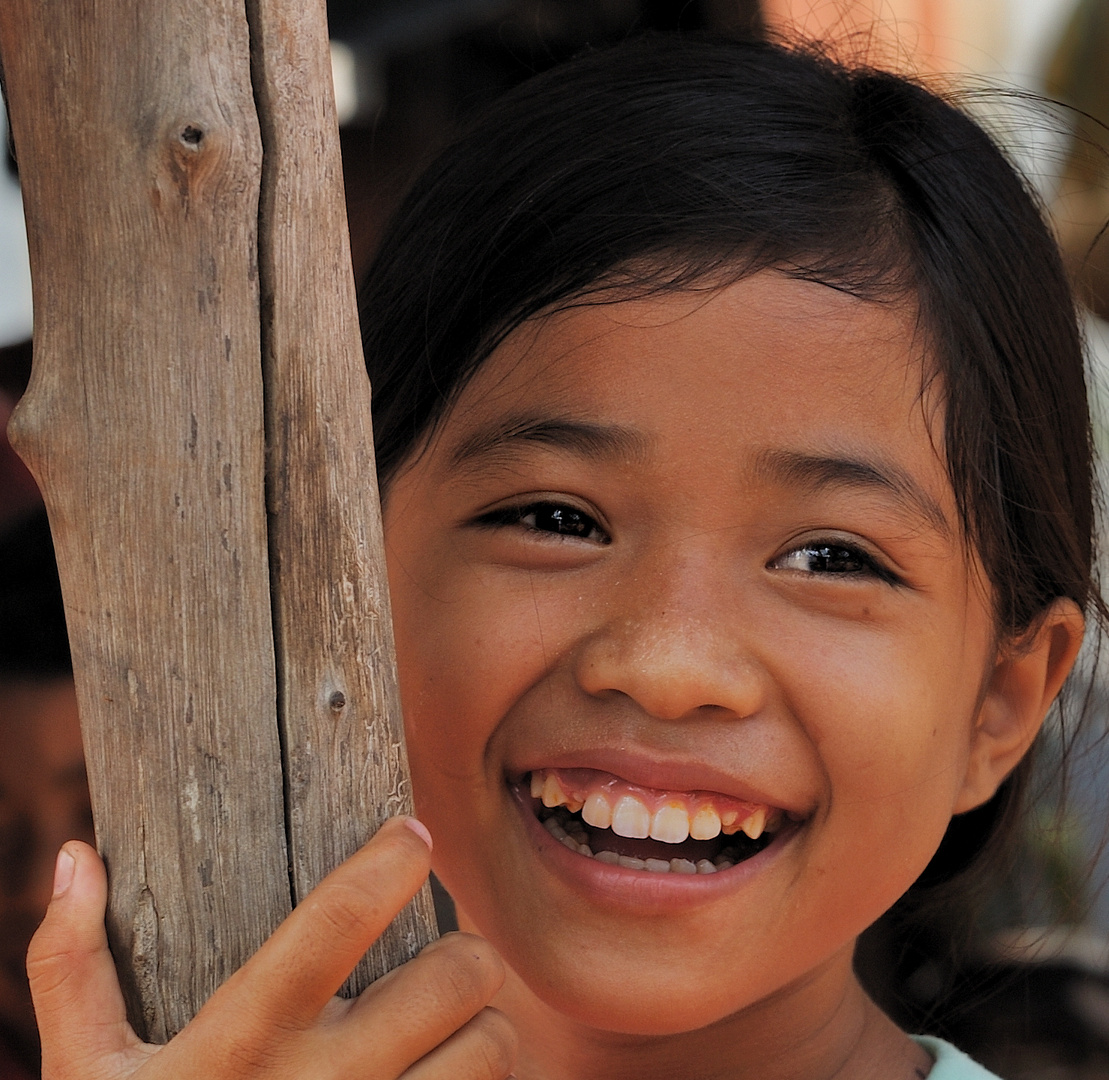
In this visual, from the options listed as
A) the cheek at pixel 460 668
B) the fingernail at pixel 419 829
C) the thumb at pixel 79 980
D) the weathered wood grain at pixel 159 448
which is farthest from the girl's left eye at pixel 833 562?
the thumb at pixel 79 980

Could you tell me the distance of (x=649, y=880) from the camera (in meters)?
1.31

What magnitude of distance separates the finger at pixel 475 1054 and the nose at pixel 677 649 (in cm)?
32

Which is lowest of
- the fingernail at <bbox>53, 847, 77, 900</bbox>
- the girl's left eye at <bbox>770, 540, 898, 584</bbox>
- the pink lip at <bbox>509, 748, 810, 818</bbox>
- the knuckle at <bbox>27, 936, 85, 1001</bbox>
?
the pink lip at <bbox>509, 748, 810, 818</bbox>

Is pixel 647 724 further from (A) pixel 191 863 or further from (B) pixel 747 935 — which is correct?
(A) pixel 191 863

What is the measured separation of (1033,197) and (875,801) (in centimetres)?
85

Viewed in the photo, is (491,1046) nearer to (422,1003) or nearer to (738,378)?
(422,1003)

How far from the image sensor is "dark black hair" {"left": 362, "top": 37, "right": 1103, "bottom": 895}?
1.37 m

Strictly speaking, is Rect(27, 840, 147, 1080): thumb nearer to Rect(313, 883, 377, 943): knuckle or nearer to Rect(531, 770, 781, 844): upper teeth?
Rect(313, 883, 377, 943): knuckle

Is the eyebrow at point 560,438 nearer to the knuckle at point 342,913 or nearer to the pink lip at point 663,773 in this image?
the pink lip at point 663,773

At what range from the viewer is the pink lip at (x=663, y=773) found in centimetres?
127

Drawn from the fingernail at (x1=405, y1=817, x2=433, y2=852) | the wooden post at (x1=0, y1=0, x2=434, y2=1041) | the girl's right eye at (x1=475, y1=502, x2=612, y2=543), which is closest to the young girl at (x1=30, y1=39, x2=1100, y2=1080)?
the girl's right eye at (x1=475, y1=502, x2=612, y2=543)

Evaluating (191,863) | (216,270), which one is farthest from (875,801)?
(216,270)

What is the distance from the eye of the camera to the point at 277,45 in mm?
946

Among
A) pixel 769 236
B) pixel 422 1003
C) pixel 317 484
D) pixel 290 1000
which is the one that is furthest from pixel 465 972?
pixel 769 236
